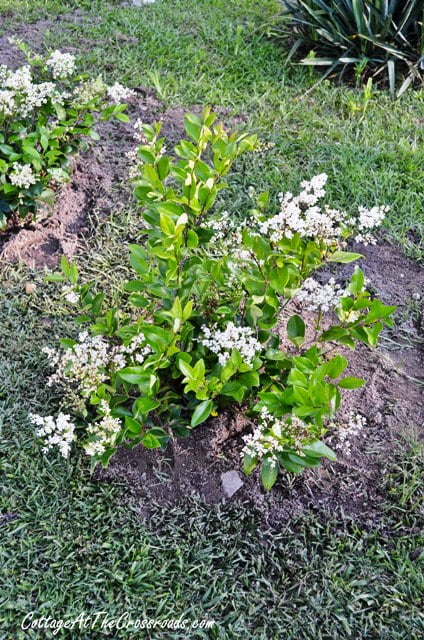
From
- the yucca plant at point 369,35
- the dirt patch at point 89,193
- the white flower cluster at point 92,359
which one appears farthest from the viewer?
the yucca plant at point 369,35

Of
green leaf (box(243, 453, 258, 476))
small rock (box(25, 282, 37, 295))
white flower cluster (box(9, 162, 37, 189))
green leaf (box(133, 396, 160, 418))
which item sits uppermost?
white flower cluster (box(9, 162, 37, 189))

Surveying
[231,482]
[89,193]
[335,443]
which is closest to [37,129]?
[89,193]

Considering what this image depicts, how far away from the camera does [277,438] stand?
203cm

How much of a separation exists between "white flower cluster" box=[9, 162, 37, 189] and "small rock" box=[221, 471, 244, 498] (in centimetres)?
154

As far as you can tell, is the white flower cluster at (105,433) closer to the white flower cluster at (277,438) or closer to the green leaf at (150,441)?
the green leaf at (150,441)

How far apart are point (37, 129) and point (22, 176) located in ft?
1.14

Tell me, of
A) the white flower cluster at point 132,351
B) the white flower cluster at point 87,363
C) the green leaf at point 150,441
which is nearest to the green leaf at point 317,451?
the green leaf at point 150,441

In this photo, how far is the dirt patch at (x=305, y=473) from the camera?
230 cm

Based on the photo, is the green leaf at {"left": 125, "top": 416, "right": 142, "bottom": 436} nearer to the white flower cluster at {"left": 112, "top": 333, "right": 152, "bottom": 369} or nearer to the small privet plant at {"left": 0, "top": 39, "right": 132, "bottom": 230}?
the white flower cluster at {"left": 112, "top": 333, "right": 152, "bottom": 369}

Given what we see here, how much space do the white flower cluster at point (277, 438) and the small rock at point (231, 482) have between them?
299 mm

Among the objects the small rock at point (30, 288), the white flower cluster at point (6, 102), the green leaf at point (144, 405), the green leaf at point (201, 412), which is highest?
the white flower cluster at point (6, 102)

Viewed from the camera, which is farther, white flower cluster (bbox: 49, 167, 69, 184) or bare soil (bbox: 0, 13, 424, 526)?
white flower cluster (bbox: 49, 167, 69, 184)

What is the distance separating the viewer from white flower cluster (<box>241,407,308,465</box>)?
2018 millimetres

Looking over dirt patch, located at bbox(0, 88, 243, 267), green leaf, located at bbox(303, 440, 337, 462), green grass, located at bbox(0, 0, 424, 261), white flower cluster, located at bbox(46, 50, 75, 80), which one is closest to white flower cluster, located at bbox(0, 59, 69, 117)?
white flower cluster, located at bbox(46, 50, 75, 80)
